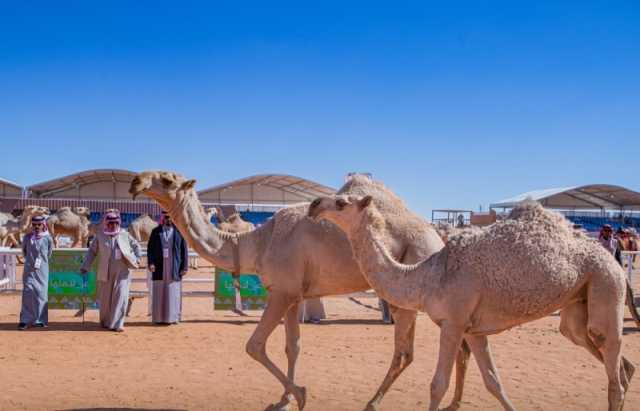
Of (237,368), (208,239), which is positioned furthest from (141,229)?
(208,239)

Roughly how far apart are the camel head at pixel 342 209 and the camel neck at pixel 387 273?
0.08 m

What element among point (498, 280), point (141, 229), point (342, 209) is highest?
point (342, 209)

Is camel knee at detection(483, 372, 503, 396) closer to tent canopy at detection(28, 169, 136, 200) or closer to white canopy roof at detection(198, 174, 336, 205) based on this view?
white canopy roof at detection(198, 174, 336, 205)

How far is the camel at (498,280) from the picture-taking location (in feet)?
15.4

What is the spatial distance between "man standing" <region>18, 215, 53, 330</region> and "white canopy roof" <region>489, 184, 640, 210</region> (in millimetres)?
38939

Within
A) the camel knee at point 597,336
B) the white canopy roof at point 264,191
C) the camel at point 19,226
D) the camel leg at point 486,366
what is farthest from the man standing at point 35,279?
the white canopy roof at point 264,191

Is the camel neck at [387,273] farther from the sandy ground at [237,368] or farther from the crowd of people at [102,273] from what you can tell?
the crowd of people at [102,273]

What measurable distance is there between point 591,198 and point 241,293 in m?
42.5

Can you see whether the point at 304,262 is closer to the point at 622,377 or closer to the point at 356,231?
the point at 356,231

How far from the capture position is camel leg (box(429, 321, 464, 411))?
466cm

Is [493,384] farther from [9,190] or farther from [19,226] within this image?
[9,190]

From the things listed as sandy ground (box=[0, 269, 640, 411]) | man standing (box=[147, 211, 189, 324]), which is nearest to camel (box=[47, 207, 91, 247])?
sandy ground (box=[0, 269, 640, 411])

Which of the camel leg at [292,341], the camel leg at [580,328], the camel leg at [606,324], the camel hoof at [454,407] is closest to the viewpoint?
the camel leg at [606,324]

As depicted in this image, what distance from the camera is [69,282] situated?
1236 cm
